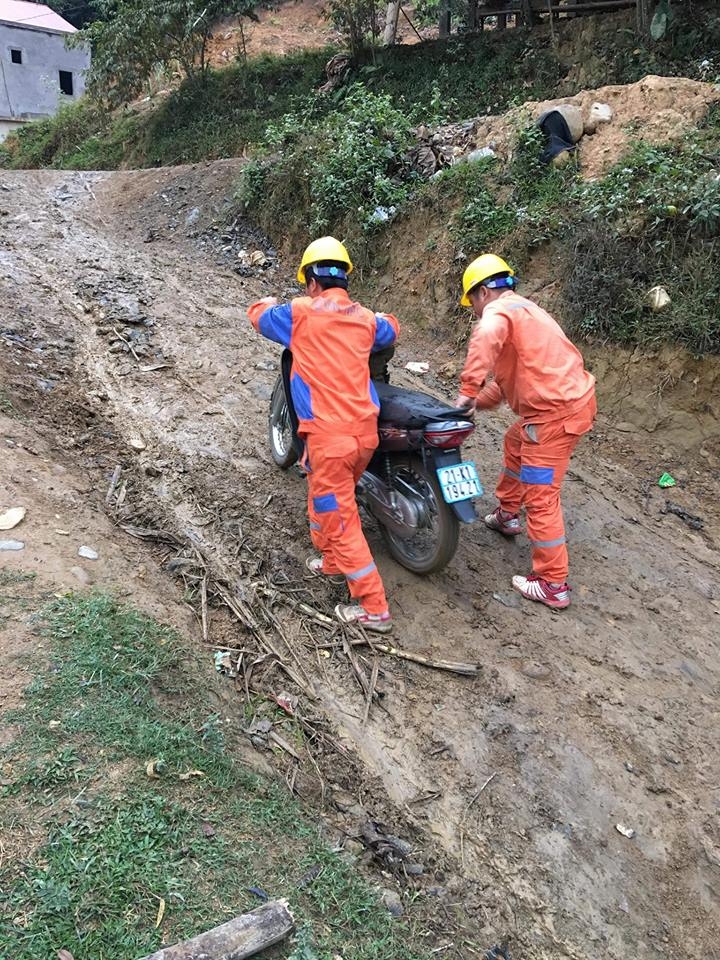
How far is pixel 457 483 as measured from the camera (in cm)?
367

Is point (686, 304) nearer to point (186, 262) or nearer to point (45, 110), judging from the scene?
point (186, 262)

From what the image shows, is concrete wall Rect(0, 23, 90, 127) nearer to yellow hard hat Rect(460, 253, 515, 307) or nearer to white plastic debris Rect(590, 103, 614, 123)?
white plastic debris Rect(590, 103, 614, 123)

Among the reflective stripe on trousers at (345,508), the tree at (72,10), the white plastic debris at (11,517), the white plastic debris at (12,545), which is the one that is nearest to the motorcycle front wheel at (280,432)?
the reflective stripe on trousers at (345,508)

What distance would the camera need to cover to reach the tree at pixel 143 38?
14484mm

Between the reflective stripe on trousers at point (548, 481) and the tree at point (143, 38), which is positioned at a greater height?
the tree at point (143, 38)

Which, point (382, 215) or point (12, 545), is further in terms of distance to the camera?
point (382, 215)

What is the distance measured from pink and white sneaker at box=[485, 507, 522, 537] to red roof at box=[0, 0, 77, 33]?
32.5 meters

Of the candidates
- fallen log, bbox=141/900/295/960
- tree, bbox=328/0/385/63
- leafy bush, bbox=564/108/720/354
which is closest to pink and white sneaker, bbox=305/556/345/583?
fallen log, bbox=141/900/295/960

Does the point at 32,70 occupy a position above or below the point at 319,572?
above

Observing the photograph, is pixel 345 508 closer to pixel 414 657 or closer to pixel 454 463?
pixel 454 463

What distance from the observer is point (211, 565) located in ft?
13.4

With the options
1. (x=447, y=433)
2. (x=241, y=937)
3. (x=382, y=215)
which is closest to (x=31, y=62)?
(x=382, y=215)

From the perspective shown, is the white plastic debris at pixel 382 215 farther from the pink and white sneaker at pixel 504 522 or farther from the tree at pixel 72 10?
the tree at pixel 72 10

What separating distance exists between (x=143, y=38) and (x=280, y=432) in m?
14.7
